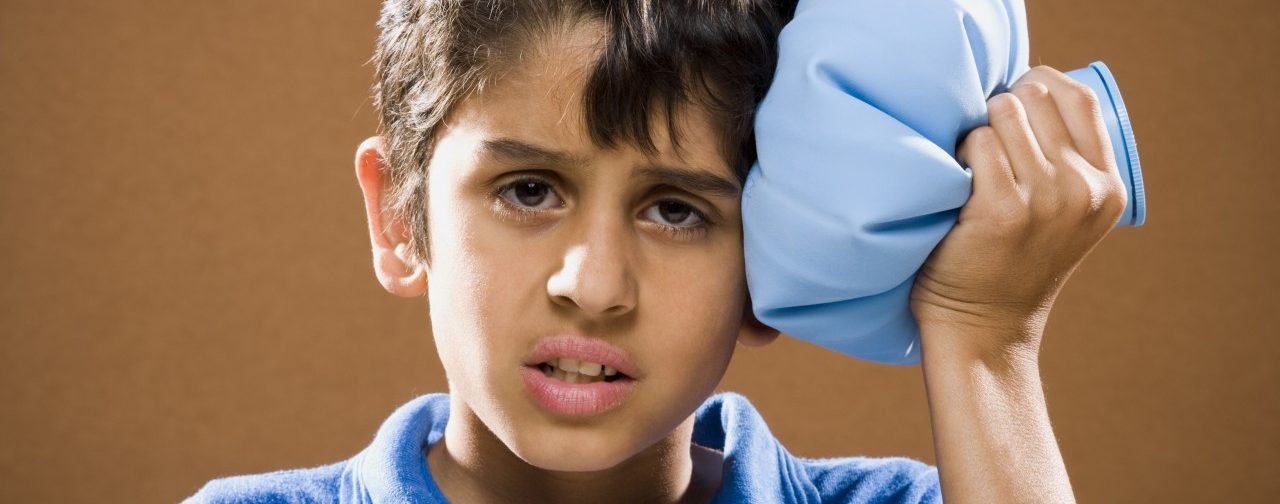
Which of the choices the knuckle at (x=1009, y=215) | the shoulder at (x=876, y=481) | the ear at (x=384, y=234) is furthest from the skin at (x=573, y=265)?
the shoulder at (x=876, y=481)

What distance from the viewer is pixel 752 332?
46.9 inches

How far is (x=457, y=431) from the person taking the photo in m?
1.32

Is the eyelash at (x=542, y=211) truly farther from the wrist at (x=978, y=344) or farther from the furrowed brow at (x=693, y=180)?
the wrist at (x=978, y=344)

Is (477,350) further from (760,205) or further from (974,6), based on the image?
(974,6)

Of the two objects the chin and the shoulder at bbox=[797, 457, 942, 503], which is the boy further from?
the shoulder at bbox=[797, 457, 942, 503]

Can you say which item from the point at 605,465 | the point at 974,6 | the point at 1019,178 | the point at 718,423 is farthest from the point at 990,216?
the point at 718,423

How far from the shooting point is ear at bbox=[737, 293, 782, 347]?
3.86ft

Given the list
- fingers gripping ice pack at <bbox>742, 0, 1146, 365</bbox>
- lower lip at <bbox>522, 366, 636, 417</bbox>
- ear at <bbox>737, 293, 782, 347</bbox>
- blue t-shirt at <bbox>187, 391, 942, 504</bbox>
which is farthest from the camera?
blue t-shirt at <bbox>187, 391, 942, 504</bbox>

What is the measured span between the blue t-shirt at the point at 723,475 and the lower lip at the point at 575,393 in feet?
0.75

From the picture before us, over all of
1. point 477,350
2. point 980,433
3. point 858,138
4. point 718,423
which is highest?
point 858,138

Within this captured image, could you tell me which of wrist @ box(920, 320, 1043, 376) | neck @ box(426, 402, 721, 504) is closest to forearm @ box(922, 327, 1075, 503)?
wrist @ box(920, 320, 1043, 376)

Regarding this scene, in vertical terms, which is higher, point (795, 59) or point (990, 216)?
point (795, 59)

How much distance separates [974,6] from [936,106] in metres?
0.09

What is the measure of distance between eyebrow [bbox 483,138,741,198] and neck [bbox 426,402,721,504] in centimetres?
31
